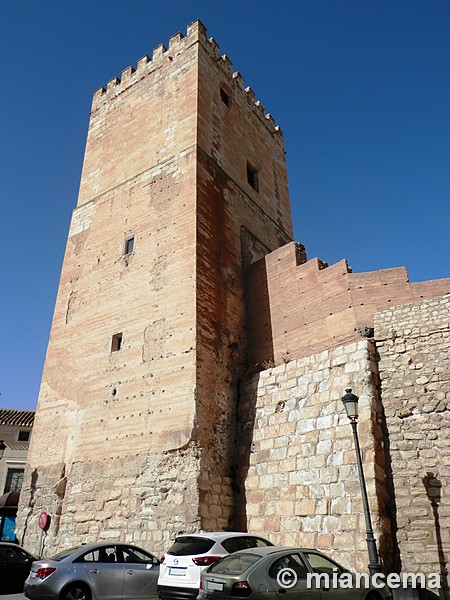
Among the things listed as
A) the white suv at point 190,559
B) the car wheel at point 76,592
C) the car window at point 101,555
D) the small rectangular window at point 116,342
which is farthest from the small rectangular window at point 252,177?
the car wheel at point 76,592

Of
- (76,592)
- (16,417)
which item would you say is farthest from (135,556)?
(16,417)

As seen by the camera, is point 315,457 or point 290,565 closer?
point 290,565

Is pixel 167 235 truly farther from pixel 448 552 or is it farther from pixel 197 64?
pixel 448 552

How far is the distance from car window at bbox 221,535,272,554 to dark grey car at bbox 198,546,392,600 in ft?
3.12

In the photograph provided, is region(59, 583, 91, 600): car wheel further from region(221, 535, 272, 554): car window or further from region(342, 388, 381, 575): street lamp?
region(342, 388, 381, 575): street lamp

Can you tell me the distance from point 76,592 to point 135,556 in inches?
43.6

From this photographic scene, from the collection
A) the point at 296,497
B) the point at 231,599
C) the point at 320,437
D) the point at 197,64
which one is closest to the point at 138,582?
the point at 231,599

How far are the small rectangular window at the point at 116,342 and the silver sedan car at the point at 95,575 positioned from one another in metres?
6.05

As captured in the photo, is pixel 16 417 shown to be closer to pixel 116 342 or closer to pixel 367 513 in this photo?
pixel 116 342

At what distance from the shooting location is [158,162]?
48.2ft

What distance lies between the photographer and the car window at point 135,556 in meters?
7.48

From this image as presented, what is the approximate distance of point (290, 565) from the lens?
18.8 ft

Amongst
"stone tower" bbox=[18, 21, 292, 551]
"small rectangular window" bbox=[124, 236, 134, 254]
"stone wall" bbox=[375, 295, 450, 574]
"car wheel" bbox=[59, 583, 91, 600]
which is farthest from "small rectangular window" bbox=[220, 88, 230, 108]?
"car wheel" bbox=[59, 583, 91, 600]

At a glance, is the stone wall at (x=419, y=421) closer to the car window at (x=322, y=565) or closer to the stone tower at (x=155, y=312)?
the car window at (x=322, y=565)
